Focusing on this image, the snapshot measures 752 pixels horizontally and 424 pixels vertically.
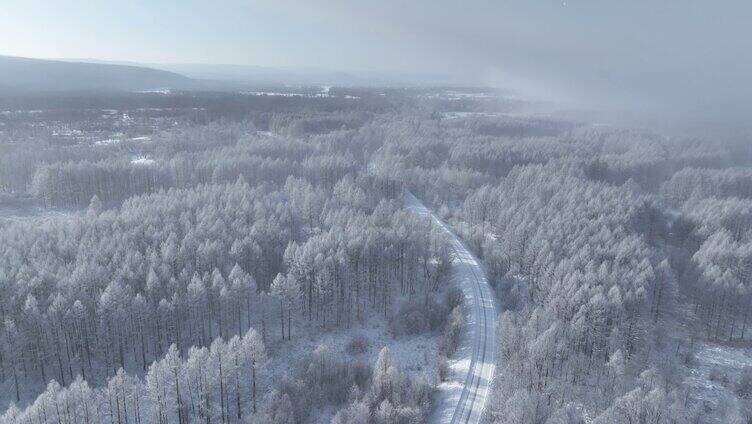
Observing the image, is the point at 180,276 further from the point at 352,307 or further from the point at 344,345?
the point at 352,307

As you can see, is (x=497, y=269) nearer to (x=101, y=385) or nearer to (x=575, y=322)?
(x=575, y=322)

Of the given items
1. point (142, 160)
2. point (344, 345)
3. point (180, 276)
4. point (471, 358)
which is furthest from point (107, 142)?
point (471, 358)

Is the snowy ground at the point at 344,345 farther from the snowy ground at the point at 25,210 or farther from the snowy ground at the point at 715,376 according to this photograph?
the snowy ground at the point at 25,210

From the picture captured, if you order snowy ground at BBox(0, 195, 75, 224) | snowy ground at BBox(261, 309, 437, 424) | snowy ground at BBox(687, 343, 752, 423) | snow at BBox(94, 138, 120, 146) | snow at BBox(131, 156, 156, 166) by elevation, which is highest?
snow at BBox(94, 138, 120, 146)

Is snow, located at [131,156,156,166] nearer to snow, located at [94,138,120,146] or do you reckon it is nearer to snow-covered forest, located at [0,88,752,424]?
snow, located at [94,138,120,146]

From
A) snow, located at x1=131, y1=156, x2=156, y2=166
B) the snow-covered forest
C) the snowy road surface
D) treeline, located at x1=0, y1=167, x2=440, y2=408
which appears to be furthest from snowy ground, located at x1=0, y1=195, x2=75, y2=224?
the snowy road surface

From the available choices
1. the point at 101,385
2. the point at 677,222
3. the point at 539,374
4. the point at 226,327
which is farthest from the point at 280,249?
the point at 677,222

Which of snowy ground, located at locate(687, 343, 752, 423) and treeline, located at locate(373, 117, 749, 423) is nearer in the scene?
treeline, located at locate(373, 117, 749, 423)
